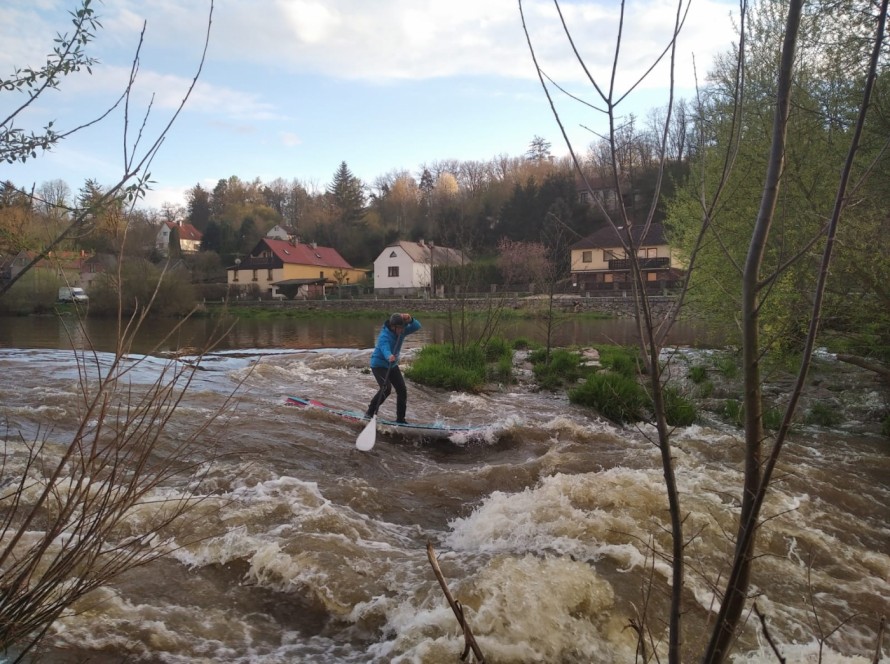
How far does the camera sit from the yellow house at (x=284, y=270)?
6109 centimetres

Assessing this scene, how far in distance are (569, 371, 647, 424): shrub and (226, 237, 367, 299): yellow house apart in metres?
50.6

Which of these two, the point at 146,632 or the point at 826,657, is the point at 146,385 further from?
the point at 826,657

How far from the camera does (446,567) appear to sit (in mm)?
4426

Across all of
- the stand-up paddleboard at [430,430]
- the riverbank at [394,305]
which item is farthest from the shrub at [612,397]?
the riverbank at [394,305]

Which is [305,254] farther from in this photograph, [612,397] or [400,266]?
[612,397]

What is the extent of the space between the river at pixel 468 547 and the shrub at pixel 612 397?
1.02 metres

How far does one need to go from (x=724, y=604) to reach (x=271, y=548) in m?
3.68

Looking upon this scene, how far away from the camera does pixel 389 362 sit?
28.9ft

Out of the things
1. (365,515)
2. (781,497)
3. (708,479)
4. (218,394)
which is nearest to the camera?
(365,515)

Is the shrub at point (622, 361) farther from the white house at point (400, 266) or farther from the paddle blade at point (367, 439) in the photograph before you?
the white house at point (400, 266)

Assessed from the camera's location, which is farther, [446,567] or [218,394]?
[218,394]

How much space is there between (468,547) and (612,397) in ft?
20.6

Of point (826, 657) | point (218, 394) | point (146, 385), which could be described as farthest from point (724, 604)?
point (146, 385)

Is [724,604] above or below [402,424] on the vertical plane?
above
